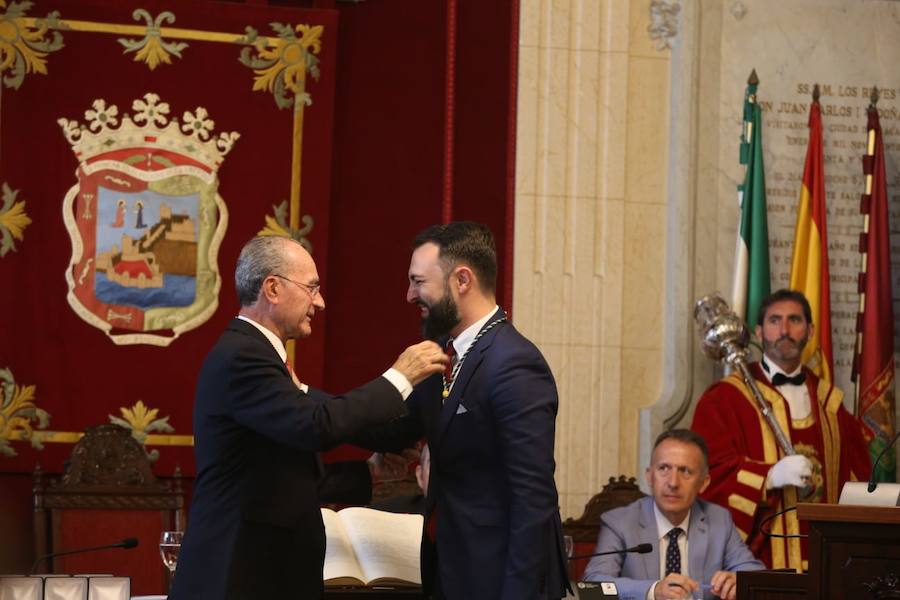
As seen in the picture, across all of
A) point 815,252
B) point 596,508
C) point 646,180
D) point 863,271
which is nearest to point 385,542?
point 596,508

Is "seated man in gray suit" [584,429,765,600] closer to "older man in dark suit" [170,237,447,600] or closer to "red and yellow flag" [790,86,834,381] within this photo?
"red and yellow flag" [790,86,834,381]

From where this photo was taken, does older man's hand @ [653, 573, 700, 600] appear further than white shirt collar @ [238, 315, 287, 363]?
Yes

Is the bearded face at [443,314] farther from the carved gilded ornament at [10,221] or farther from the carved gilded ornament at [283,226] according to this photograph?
the carved gilded ornament at [10,221]

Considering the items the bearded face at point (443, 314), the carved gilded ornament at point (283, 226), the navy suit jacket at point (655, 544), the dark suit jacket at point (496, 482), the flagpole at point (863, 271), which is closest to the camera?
the dark suit jacket at point (496, 482)

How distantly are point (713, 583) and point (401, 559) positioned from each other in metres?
1.40

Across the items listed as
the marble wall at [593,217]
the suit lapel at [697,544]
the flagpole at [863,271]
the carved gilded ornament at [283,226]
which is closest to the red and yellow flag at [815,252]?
the flagpole at [863,271]

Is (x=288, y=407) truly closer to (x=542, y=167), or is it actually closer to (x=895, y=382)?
(x=542, y=167)

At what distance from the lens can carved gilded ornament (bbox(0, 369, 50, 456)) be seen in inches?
255

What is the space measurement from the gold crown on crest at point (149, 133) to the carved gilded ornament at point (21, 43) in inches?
10.6

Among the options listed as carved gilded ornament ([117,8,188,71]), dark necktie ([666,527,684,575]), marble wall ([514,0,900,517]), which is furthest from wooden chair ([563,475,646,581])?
carved gilded ornament ([117,8,188,71])

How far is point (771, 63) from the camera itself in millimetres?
7137

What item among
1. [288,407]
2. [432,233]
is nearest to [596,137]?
[432,233]

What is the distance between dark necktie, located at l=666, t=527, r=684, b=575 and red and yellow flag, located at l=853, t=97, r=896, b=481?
5.69 feet

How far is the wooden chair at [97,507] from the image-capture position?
602cm
